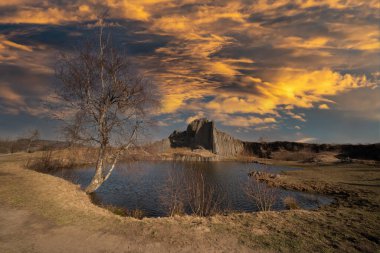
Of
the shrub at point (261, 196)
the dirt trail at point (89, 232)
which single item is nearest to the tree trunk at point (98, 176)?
the dirt trail at point (89, 232)

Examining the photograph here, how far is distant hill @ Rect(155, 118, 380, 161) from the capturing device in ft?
470

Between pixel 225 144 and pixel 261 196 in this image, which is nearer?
pixel 261 196

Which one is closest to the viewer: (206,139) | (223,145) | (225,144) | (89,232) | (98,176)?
(89,232)

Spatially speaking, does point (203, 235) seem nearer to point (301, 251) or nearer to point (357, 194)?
point (301, 251)

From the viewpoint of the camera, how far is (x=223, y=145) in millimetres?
163875

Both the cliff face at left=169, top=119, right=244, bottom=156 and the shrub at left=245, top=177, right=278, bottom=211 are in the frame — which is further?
the cliff face at left=169, top=119, right=244, bottom=156

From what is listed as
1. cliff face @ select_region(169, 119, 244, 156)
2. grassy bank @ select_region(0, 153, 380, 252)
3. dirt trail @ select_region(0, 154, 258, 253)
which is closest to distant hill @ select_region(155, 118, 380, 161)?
cliff face @ select_region(169, 119, 244, 156)

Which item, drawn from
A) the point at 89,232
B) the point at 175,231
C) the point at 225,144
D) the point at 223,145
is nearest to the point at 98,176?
the point at 89,232

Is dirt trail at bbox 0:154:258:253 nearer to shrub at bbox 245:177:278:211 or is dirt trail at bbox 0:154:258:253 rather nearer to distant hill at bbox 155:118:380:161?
shrub at bbox 245:177:278:211

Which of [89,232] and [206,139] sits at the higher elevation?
[206,139]

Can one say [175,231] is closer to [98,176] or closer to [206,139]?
[98,176]

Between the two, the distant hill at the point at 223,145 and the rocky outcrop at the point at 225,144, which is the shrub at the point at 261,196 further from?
the rocky outcrop at the point at 225,144

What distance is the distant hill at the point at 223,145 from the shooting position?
470 feet

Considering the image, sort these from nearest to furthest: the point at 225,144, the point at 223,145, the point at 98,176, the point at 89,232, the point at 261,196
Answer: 1. the point at 89,232
2. the point at 261,196
3. the point at 98,176
4. the point at 223,145
5. the point at 225,144
